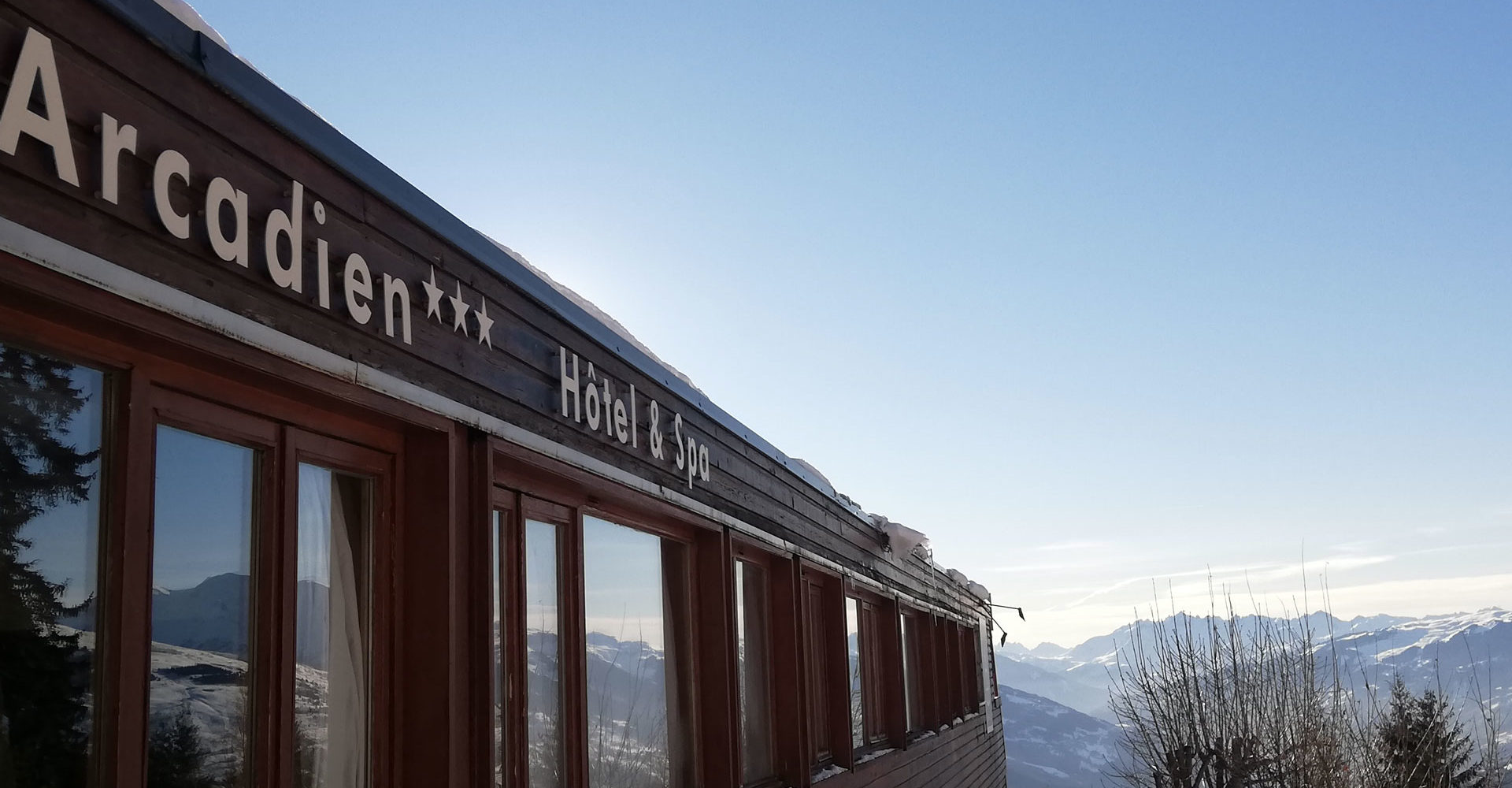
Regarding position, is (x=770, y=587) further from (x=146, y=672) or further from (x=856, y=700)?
(x=146, y=672)

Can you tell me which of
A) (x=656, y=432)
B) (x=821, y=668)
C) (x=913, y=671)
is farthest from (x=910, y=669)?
(x=656, y=432)

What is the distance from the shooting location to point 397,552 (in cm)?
354

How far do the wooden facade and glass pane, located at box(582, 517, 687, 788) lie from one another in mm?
60

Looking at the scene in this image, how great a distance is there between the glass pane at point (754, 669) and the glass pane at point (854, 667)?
1815 millimetres

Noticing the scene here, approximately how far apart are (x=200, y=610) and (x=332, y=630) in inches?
21.1

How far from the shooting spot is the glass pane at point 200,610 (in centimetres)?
261

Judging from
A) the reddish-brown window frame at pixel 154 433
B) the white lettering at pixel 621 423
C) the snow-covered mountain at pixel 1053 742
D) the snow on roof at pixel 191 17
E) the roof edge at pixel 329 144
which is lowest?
the snow-covered mountain at pixel 1053 742

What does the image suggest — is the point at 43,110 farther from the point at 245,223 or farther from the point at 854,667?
the point at 854,667

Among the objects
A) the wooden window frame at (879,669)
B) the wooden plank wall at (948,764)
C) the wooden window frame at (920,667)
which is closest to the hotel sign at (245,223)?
the wooden plank wall at (948,764)

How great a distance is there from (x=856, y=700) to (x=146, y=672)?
761cm

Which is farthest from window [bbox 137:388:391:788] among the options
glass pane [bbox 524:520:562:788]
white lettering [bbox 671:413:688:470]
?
white lettering [bbox 671:413:688:470]

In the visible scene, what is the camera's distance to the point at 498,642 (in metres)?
4.11

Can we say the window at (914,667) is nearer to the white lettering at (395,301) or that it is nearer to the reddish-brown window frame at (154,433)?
the white lettering at (395,301)

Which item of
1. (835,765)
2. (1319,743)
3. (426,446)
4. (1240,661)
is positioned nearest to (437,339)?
(426,446)
